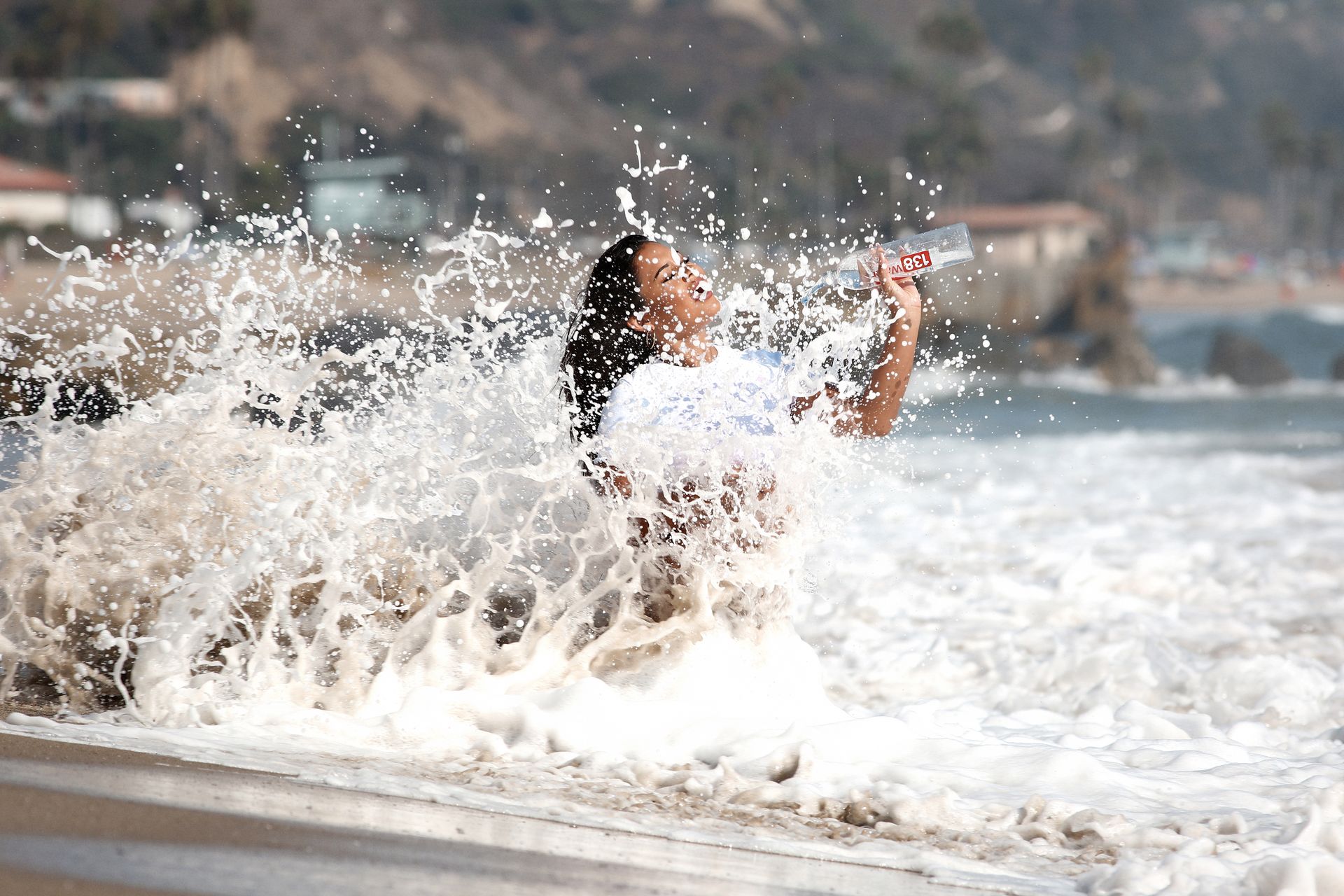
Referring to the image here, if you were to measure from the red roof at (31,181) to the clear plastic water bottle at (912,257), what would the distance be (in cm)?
5983

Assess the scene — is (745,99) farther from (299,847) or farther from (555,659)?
(299,847)

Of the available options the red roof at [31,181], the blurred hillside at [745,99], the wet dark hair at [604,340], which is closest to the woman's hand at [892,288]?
the wet dark hair at [604,340]

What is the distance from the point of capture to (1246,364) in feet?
151

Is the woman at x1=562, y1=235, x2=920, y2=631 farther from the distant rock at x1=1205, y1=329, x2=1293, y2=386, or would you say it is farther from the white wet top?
the distant rock at x1=1205, y1=329, x2=1293, y2=386

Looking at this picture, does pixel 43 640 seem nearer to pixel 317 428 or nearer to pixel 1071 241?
pixel 317 428

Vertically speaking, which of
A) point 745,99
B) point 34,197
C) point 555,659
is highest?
point 745,99

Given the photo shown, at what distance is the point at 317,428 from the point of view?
434 centimetres

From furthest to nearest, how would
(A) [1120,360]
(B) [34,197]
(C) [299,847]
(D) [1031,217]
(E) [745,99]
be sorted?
(E) [745,99] → (D) [1031,217] → (B) [34,197] → (A) [1120,360] → (C) [299,847]

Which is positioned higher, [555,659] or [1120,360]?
[1120,360]

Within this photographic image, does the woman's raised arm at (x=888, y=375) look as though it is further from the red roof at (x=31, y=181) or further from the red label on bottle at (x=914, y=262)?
the red roof at (x=31, y=181)

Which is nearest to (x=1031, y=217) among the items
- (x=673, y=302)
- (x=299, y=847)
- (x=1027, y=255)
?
(x=1027, y=255)

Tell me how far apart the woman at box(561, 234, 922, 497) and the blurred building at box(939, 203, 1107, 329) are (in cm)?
5307

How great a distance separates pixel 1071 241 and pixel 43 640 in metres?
77.1

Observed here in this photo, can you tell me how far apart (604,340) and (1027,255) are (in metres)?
68.1
